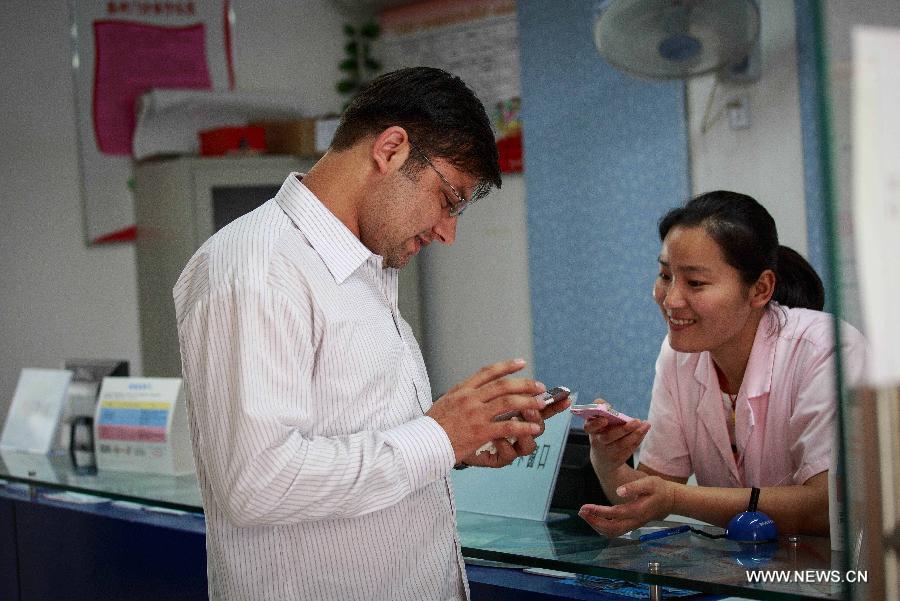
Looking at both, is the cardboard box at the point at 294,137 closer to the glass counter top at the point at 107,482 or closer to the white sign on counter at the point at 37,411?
the white sign on counter at the point at 37,411

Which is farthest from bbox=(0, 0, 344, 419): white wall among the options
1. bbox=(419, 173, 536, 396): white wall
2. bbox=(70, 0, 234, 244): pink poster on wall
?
bbox=(419, 173, 536, 396): white wall

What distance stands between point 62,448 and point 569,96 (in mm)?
2468

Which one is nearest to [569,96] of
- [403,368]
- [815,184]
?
[815,184]

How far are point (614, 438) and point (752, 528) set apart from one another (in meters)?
0.31

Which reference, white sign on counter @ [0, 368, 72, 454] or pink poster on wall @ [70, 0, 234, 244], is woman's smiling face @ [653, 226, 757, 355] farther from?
pink poster on wall @ [70, 0, 234, 244]

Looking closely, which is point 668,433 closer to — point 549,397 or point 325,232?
point 549,397

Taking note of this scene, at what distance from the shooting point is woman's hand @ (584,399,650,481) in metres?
1.87

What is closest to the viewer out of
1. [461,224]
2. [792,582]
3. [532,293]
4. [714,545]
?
[792,582]

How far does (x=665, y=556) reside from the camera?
1.60 metres

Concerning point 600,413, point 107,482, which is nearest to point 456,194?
point 600,413

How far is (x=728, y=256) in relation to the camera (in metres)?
2.08

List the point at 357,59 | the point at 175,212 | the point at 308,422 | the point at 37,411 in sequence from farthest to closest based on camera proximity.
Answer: the point at 357,59 < the point at 175,212 < the point at 37,411 < the point at 308,422

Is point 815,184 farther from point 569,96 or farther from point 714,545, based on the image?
point 714,545

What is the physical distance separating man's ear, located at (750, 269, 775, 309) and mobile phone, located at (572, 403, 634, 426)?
448 mm
